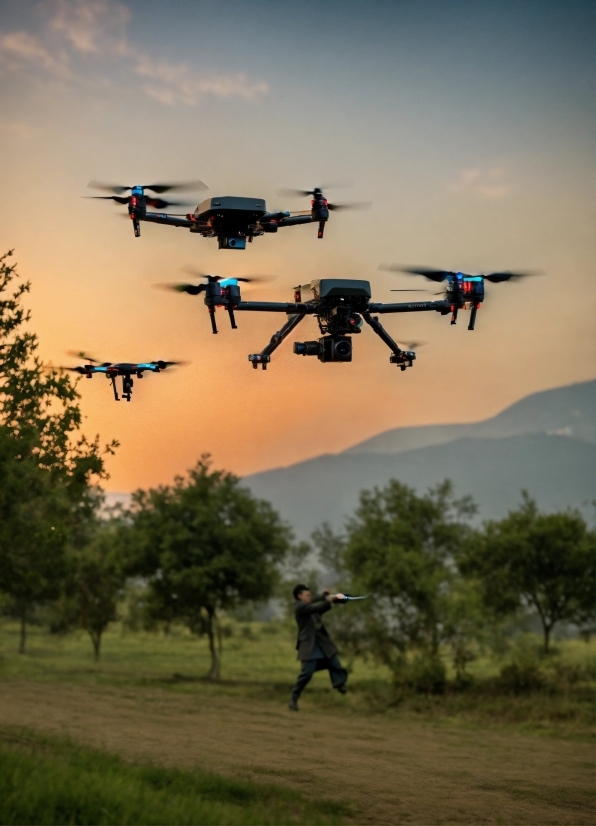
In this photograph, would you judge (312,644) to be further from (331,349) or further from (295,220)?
(295,220)

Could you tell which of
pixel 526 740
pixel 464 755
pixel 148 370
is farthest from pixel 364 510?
pixel 148 370

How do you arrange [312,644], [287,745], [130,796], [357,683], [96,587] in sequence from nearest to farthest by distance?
[130,796]
[312,644]
[287,745]
[357,683]
[96,587]

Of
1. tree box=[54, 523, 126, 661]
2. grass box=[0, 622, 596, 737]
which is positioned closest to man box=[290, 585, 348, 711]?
grass box=[0, 622, 596, 737]

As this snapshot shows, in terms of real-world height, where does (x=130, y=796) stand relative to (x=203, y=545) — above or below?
below

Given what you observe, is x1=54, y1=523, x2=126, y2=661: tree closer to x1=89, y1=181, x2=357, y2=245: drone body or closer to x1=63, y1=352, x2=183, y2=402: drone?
x1=63, y1=352, x2=183, y2=402: drone

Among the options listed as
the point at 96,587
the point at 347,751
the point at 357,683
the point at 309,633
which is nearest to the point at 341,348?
the point at 309,633

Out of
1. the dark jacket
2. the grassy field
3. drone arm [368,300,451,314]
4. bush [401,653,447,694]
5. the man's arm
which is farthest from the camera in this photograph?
bush [401,653,447,694]
